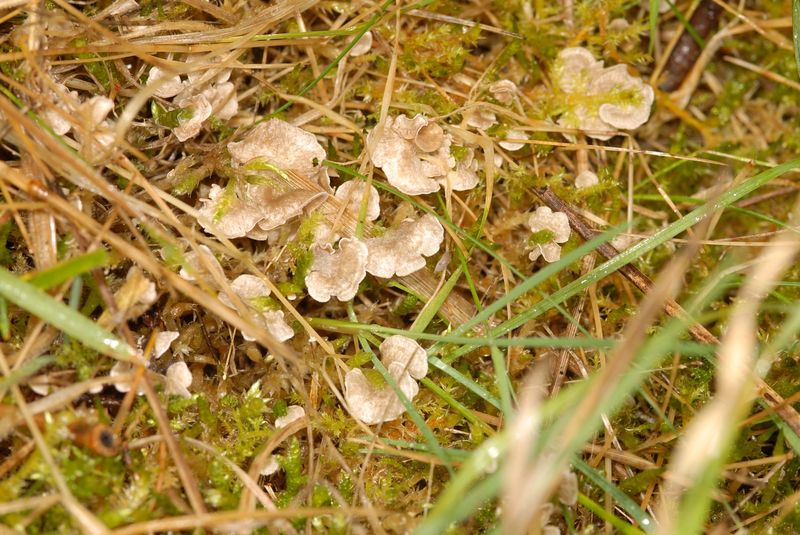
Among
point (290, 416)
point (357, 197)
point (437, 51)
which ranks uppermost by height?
point (437, 51)

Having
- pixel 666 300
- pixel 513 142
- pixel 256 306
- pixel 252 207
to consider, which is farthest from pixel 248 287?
pixel 666 300

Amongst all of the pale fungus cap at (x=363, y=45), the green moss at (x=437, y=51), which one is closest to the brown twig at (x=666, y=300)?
the green moss at (x=437, y=51)

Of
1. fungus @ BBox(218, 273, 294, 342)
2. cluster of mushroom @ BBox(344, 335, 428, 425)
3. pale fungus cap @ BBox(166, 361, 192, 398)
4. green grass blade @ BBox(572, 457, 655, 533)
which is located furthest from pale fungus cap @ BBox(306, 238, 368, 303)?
green grass blade @ BBox(572, 457, 655, 533)

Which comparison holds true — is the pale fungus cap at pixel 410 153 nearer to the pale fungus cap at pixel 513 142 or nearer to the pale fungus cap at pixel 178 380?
the pale fungus cap at pixel 513 142

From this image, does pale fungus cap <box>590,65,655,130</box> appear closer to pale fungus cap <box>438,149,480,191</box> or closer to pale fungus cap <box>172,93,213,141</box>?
pale fungus cap <box>438,149,480,191</box>

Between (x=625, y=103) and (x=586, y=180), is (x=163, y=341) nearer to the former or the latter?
(x=586, y=180)

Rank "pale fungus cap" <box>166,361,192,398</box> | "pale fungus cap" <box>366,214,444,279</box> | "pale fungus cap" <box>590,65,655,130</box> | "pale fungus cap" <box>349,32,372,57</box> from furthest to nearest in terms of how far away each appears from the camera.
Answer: "pale fungus cap" <box>590,65,655,130</box> → "pale fungus cap" <box>349,32,372,57</box> → "pale fungus cap" <box>366,214,444,279</box> → "pale fungus cap" <box>166,361,192,398</box>
